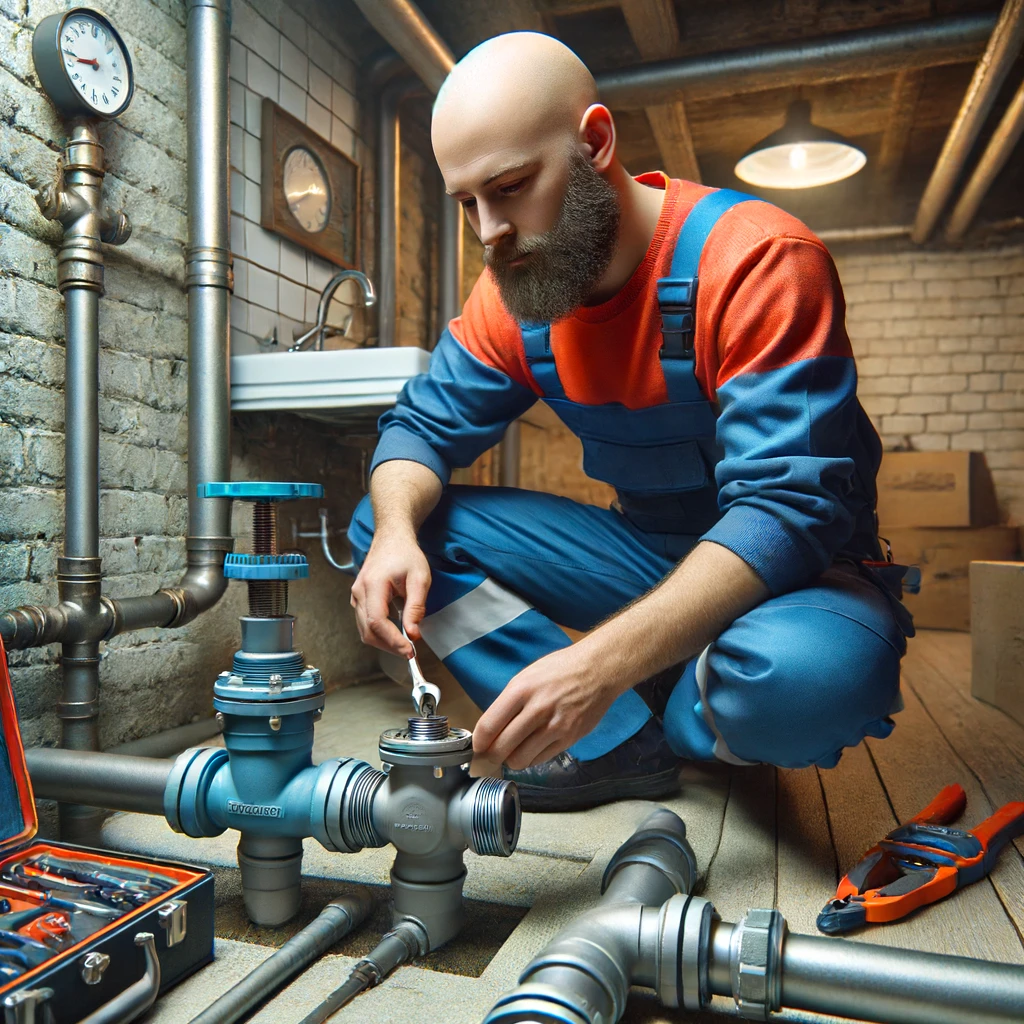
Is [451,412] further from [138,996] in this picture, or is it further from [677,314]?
[138,996]

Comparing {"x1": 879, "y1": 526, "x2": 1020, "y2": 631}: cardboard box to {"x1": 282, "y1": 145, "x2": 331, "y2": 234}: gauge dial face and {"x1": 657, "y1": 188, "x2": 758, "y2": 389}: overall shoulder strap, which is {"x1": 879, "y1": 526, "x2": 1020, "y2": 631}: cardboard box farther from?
{"x1": 657, "y1": 188, "x2": 758, "y2": 389}: overall shoulder strap

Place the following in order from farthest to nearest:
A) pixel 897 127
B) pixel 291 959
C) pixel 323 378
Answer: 1. pixel 897 127
2. pixel 323 378
3. pixel 291 959

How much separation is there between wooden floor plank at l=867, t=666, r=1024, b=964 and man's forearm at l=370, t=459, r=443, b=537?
84cm

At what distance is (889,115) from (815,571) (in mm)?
3530

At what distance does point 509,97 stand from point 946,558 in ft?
12.5

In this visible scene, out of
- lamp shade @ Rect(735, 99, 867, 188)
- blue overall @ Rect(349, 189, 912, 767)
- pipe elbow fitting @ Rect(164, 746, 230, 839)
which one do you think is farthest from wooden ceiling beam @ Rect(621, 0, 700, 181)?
pipe elbow fitting @ Rect(164, 746, 230, 839)

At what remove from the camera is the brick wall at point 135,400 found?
150cm

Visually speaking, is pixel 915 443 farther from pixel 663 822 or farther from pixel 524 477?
pixel 663 822

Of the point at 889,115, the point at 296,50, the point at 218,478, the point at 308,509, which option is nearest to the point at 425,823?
the point at 218,478

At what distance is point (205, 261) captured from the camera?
6.20 feet

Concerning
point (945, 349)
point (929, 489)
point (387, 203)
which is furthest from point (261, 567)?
point (945, 349)

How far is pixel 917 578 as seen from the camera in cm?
139

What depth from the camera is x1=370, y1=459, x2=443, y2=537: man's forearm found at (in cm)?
134

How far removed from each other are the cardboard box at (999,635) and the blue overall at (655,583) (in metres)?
1.04
